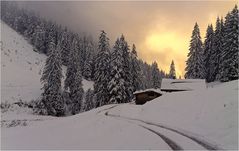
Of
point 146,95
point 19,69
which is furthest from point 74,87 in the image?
point 146,95

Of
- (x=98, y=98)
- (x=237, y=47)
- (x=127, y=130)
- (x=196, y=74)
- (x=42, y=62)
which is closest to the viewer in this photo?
(x=127, y=130)

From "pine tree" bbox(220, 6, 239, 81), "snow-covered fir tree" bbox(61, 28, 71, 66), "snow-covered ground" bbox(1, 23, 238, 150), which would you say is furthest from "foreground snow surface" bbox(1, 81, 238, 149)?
"snow-covered fir tree" bbox(61, 28, 71, 66)

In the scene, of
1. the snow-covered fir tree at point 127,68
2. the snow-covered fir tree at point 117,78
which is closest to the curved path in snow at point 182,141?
the snow-covered fir tree at point 117,78

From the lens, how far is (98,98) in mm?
67062

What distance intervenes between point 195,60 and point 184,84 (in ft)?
44.1

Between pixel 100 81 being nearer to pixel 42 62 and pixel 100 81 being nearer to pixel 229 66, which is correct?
pixel 229 66

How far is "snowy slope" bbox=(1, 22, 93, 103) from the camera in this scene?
239 feet

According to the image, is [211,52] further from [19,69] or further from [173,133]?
[173,133]

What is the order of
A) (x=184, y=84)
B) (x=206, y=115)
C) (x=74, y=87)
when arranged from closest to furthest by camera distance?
(x=206, y=115)
(x=184, y=84)
(x=74, y=87)

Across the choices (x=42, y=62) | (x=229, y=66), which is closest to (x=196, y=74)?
(x=229, y=66)

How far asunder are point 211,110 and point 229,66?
39809 mm

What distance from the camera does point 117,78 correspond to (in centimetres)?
6319

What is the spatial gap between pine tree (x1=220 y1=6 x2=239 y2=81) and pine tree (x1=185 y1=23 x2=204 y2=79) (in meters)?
12.0

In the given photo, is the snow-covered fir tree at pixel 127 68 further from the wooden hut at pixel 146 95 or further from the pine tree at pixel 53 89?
the pine tree at pixel 53 89
